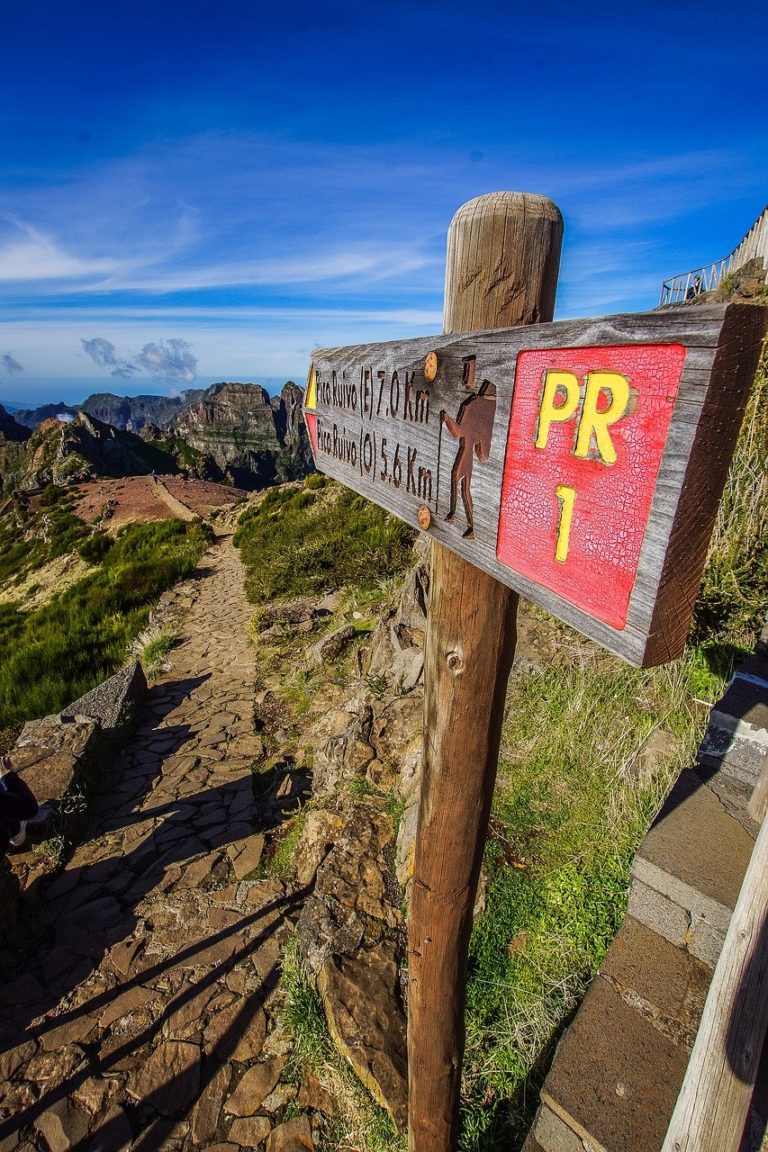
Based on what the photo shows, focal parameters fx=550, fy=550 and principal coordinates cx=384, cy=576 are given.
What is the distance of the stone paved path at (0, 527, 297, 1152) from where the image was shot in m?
2.66

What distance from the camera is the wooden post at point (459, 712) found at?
1.04m

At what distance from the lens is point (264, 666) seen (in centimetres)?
720

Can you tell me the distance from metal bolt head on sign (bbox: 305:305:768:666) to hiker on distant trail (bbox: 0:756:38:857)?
4.13 metres

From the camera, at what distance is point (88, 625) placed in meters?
10.2

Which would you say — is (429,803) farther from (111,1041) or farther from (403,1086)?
(111,1041)

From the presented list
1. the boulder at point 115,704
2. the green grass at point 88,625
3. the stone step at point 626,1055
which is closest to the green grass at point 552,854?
the stone step at point 626,1055

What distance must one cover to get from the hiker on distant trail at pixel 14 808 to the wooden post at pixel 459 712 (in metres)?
3.33

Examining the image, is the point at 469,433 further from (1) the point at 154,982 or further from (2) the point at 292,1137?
(1) the point at 154,982

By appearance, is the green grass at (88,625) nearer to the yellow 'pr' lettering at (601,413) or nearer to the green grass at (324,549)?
the green grass at (324,549)

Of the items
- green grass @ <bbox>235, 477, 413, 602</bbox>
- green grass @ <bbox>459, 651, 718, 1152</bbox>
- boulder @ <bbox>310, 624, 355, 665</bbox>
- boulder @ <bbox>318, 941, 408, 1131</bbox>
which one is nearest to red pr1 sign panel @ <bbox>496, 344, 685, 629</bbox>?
green grass @ <bbox>459, 651, 718, 1152</bbox>

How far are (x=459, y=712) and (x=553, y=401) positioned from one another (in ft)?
2.38

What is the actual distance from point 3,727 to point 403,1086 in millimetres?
6063

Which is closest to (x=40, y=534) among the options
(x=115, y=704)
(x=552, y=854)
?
(x=115, y=704)

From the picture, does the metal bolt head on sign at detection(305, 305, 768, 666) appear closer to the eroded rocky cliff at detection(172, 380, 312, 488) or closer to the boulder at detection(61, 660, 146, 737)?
the boulder at detection(61, 660, 146, 737)
